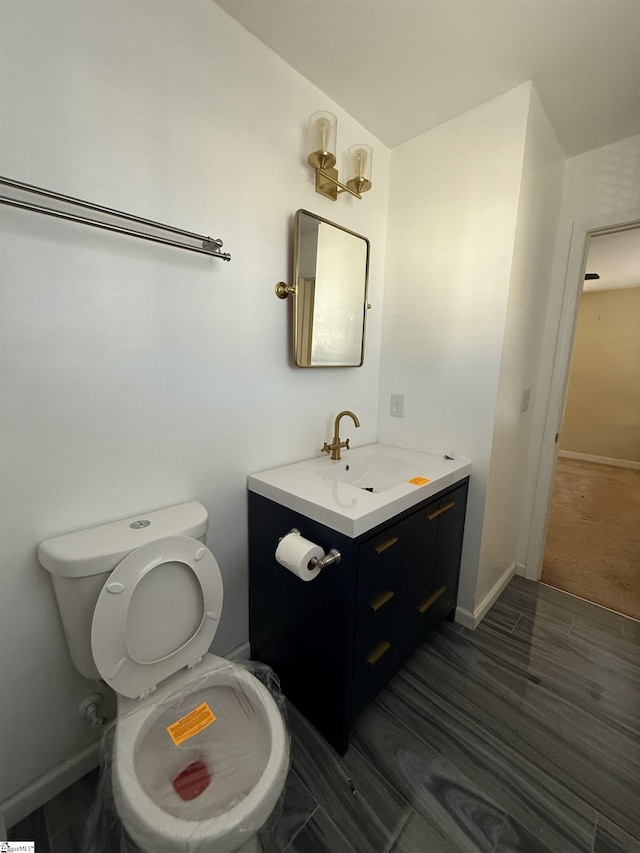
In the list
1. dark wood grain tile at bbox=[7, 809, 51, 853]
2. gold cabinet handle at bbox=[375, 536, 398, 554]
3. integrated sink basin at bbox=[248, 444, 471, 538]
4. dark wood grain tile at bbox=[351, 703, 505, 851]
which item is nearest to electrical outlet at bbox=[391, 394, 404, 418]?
integrated sink basin at bbox=[248, 444, 471, 538]

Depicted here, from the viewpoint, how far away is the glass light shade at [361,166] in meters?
1.45

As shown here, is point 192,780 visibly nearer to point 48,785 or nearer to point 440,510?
point 48,785

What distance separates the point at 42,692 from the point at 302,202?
1.88 meters

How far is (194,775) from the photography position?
856mm

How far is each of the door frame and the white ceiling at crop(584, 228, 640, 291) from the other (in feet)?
1.98

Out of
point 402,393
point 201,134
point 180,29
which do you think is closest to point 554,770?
point 402,393

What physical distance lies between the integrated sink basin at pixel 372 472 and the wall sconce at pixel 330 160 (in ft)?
3.85

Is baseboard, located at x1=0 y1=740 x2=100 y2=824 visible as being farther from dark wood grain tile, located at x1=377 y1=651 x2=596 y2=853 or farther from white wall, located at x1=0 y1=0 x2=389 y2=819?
dark wood grain tile, located at x1=377 y1=651 x2=596 y2=853

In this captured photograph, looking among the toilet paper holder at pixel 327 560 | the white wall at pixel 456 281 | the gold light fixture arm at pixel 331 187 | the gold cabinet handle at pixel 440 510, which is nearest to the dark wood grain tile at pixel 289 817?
the toilet paper holder at pixel 327 560

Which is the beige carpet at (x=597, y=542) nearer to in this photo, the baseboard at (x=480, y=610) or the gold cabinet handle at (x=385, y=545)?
the baseboard at (x=480, y=610)

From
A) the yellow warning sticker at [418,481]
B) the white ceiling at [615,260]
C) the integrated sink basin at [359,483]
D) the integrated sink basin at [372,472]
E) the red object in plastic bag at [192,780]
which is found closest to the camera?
the red object in plastic bag at [192,780]

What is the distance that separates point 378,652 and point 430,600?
38 cm

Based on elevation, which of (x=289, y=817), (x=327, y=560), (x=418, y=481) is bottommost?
(x=289, y=817)

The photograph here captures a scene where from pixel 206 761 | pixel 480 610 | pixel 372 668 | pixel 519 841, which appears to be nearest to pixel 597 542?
pixel 480 610
